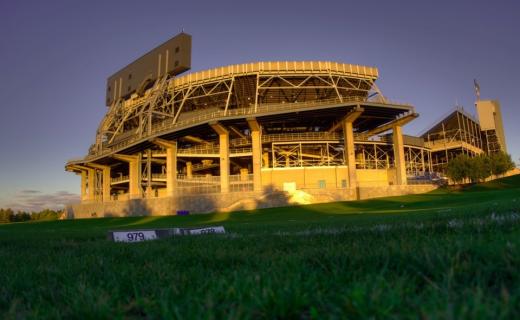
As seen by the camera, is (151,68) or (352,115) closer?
(352,115)

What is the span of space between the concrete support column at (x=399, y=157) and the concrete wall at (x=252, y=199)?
216cm

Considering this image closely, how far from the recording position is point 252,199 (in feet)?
158

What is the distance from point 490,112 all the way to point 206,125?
223 ft

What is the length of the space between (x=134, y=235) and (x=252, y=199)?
1503 inches

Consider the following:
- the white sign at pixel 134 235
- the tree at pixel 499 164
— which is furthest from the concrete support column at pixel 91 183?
the tree at pixel 499 164

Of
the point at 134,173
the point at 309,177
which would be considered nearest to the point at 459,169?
the point at 309,177

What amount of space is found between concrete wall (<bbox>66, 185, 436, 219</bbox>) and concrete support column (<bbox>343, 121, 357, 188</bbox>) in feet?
5.15

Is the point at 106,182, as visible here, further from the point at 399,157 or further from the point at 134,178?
the point at 399,157

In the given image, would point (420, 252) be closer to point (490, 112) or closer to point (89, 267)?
point (89, 267)

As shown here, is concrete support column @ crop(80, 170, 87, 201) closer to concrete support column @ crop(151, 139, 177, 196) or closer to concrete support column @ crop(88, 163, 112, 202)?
concrete support column @ crop(88, 163, 112, 202)

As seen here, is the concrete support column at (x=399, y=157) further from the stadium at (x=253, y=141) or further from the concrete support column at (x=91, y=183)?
the concrete support column at (x=91, y=183)

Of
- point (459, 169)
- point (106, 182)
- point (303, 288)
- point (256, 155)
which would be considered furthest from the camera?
point (106, 182)

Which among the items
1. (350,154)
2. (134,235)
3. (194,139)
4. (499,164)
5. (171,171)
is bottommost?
(134,235)

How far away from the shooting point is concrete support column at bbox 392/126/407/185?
174ft
